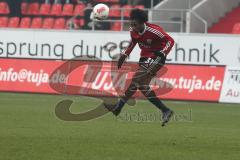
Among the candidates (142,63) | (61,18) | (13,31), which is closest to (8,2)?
(61,18)

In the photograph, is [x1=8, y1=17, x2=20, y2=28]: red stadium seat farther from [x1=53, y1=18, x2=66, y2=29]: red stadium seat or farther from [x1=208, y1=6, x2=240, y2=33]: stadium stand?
[x1=208, y1=6, x2=240, y2=33]: stadium stand

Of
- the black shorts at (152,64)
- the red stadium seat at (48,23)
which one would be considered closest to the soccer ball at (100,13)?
the black shorts at (152,64)

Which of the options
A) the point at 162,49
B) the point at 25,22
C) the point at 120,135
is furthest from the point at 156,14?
the point at 120,135

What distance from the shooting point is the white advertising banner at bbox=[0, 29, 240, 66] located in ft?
85.7

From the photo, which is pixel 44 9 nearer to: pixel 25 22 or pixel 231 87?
pixel 25 22

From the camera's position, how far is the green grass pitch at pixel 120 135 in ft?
35.7

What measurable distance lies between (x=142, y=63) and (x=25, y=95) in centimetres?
925

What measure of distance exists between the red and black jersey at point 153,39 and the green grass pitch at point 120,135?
152 centimetres

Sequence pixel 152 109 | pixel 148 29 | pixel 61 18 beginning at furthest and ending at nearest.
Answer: pixel 61 18, pixel 152 109, pixel 148 29

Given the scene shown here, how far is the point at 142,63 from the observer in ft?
50.5

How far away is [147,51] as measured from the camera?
50.3 feet

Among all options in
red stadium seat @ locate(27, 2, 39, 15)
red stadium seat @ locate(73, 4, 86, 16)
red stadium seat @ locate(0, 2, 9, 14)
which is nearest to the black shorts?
red stadium seat @ locate(73, 4, 86, 16)

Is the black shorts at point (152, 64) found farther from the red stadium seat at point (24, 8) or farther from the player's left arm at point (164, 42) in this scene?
the red stadium seat at point (24, 8)

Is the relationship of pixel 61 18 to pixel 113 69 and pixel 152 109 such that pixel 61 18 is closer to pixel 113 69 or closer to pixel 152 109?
pixel 113 69
